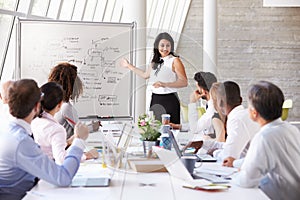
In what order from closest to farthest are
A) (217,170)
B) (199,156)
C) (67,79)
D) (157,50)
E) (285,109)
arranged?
(217,170)
(157,50)
(199,156)
(67,79)
(285,109)

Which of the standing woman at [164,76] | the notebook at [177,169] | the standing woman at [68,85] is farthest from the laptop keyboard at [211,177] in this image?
the standing woman at [68,85]

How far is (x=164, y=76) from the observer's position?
2871 mm

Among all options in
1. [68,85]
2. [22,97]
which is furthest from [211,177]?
[68,85]

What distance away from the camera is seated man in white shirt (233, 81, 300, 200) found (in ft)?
6.41

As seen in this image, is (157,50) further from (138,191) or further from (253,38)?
(253,38)

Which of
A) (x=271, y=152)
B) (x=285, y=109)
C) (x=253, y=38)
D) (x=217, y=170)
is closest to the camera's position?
(x=271, y=152)

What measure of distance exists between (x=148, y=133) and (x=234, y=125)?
17.6 inches

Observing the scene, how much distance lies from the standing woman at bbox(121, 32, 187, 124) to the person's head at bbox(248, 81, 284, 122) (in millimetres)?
778

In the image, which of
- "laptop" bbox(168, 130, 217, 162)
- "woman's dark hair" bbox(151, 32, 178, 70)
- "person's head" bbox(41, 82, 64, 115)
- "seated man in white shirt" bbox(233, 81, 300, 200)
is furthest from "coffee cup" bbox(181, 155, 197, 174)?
"person's head" bbox(41, 82, 64, 115)

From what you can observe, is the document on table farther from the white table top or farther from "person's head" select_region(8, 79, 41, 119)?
"person's head" select_region(8, 79, 41, 119)

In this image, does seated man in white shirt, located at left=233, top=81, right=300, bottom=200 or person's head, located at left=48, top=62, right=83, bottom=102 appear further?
person's head, located at left=48, top=62, right=83, bottom=102

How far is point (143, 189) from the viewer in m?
1.99

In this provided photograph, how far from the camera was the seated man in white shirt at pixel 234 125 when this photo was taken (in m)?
2.51

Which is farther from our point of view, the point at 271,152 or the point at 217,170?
the point at 217,170
